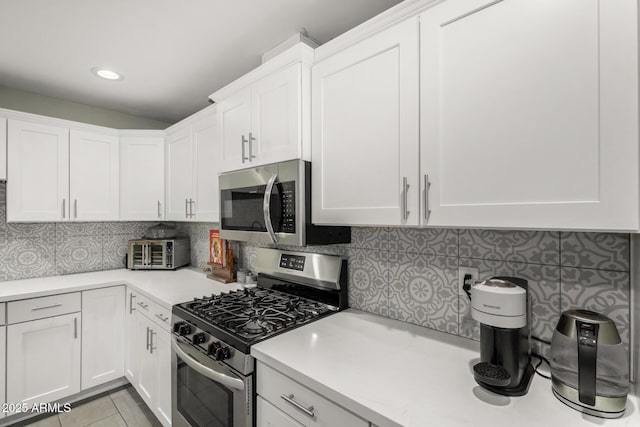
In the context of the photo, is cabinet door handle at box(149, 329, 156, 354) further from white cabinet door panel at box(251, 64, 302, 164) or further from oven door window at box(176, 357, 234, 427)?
white cabinet door panel at box(251, 64, 302, 164)

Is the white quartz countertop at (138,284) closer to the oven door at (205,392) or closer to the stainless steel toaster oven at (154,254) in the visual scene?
the stainless steel toaster oven at (154,254)

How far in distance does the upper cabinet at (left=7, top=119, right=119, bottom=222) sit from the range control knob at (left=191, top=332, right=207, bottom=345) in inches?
71.4

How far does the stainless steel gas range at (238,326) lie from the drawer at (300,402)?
0.08 meters

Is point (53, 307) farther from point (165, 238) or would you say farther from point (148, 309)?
point (165, 238)

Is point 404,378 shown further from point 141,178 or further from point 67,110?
point 67,110

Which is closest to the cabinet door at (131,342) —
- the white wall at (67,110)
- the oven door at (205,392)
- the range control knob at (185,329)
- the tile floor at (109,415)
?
the tile floor at (109,415)

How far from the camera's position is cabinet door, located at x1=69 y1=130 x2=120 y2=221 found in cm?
250

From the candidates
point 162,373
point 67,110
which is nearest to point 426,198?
point 162,373

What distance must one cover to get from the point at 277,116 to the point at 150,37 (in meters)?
0.97

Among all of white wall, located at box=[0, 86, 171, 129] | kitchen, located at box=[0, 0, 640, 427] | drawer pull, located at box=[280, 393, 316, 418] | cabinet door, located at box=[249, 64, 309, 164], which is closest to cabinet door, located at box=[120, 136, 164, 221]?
kitchen, located at box=[0, 0, 640, 427]

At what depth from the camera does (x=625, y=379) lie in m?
0.80

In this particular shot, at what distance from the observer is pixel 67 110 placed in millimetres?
2676

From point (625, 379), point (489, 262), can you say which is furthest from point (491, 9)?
point (625, 379)

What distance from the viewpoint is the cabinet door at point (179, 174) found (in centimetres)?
249
